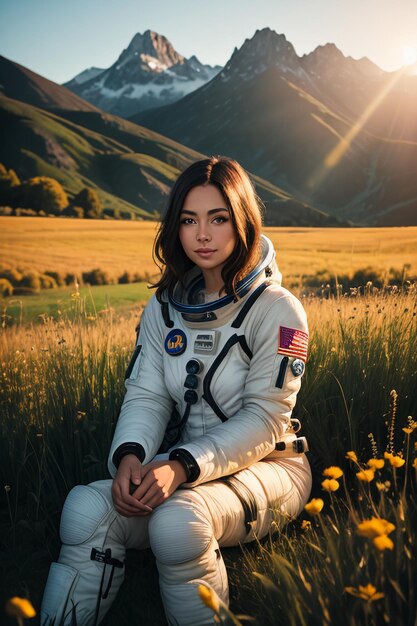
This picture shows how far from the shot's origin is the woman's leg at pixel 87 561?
1.70 meters

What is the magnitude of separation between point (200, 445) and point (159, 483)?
198mm

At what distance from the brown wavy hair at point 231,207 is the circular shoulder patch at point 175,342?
0.84 ft

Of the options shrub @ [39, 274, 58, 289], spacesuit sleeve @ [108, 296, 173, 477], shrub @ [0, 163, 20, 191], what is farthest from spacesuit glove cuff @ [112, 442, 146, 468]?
shrub @ [0, 163, 20, 191]

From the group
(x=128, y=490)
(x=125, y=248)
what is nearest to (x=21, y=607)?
(x=128, y=490)

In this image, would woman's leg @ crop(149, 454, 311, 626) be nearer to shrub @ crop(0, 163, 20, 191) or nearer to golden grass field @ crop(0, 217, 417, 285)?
golden grass field @ crop(0, 217, 417, 285)

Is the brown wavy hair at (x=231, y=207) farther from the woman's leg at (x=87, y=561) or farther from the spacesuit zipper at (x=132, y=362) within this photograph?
the woman's leg at (x=87, y=561)

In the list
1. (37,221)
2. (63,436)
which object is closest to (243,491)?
(63,436)

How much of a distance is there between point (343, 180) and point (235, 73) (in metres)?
98.4

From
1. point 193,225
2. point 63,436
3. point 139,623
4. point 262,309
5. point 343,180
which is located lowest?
point 139,623

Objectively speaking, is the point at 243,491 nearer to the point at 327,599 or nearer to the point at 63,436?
the point at 327,599

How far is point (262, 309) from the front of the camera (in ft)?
6.73

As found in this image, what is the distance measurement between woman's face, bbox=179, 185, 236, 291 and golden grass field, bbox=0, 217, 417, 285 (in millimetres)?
2990

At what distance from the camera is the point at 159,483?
170 cm

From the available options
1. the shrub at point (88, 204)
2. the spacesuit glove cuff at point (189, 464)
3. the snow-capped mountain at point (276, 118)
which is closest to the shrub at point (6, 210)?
the shrub at point (88, 204)
